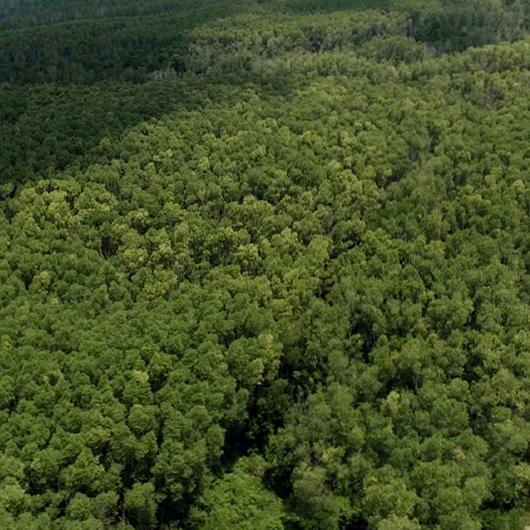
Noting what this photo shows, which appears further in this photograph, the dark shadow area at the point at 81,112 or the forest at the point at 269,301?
the dark shadow area at the point at 81,112

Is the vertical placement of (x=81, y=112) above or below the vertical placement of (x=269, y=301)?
above

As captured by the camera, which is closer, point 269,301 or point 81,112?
point 269,301

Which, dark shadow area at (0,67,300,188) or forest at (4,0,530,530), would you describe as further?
dark shadow area at (0,67,300,188)

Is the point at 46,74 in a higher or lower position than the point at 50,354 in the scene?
higher

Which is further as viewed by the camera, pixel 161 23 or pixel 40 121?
pixel 161 23

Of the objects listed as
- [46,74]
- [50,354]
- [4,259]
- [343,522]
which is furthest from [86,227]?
[46,74]

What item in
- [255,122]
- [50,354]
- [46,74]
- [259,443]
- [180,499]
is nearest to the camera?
[180,499]

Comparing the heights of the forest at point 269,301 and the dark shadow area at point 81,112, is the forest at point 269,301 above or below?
below

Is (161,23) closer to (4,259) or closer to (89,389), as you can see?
(4,259)
